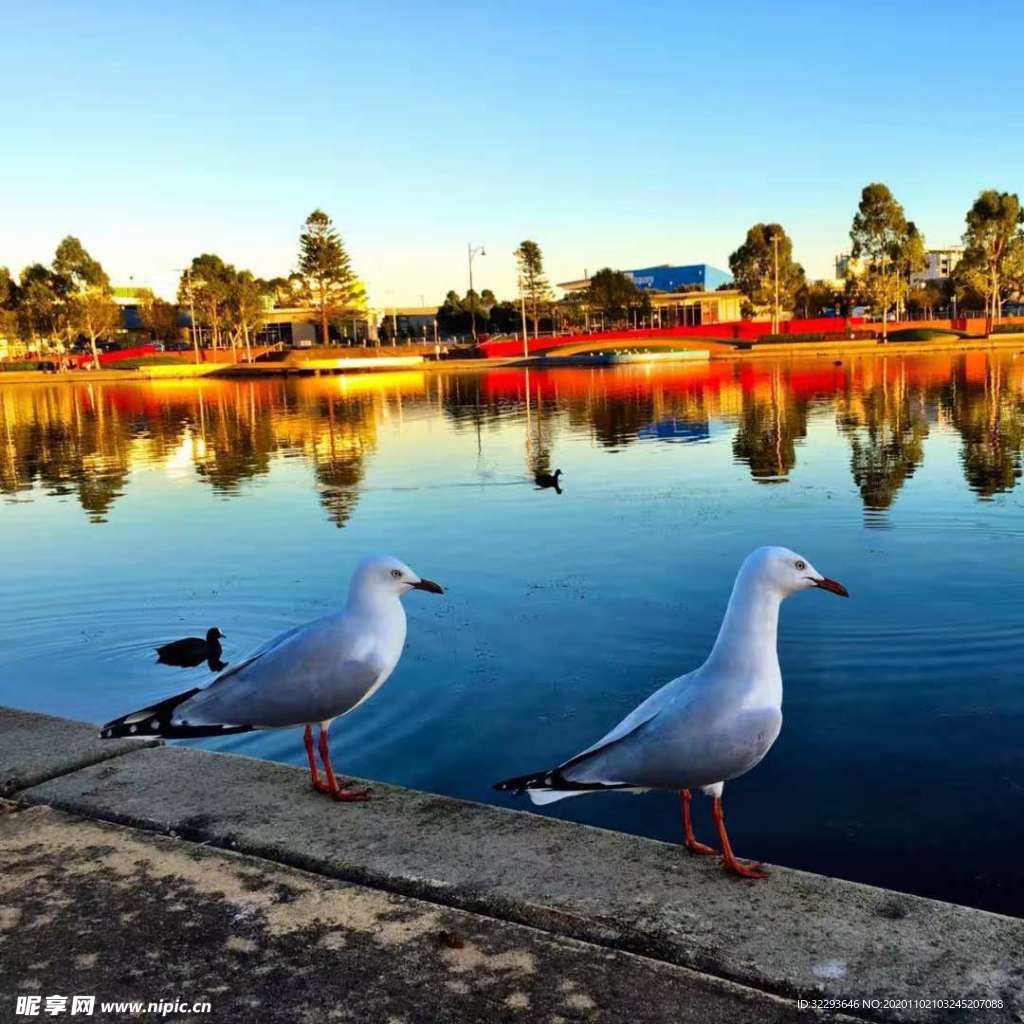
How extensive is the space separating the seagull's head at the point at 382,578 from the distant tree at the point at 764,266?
96.3 m

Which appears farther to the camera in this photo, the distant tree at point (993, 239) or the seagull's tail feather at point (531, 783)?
the distant tree at point (993, 239)

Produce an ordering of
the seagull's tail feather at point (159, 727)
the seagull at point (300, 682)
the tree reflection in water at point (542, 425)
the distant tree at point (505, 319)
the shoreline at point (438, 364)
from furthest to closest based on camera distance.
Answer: the distant tree at point (505, 319) → the shoreline at point (438, 364) → the tree reflection in water at point (542, 425) → the seagull at point (300, 682) → the seagull's tail feather at point (159, 727)

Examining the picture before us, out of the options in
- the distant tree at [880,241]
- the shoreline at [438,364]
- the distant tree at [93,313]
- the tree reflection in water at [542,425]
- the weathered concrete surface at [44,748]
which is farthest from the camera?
the distant tree at [93,313]

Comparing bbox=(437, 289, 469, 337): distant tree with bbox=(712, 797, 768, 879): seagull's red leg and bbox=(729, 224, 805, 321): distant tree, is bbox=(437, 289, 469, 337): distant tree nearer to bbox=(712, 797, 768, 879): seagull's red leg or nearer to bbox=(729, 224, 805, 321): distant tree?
bbox=(729, 224, 805, 321): distant tree

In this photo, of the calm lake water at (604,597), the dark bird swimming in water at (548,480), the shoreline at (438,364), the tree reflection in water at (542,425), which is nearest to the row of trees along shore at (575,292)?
the shoreline at (438,364)

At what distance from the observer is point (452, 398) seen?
1673 inches

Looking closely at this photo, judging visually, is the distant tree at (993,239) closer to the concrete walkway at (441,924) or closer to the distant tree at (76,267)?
the distant tree at (76,267)

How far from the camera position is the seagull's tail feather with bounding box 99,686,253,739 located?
3.88m

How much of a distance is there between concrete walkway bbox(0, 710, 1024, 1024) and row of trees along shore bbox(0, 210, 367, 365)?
98807 millimetres

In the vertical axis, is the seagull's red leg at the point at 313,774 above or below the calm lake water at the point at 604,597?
above

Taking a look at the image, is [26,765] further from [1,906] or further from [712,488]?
[712,488]

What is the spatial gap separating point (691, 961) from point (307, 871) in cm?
141

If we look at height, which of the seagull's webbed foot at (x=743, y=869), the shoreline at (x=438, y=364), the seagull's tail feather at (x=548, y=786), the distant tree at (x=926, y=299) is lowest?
the seagull's webbed foot at (x=743, y=869)

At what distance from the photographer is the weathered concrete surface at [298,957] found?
262 centimetres
